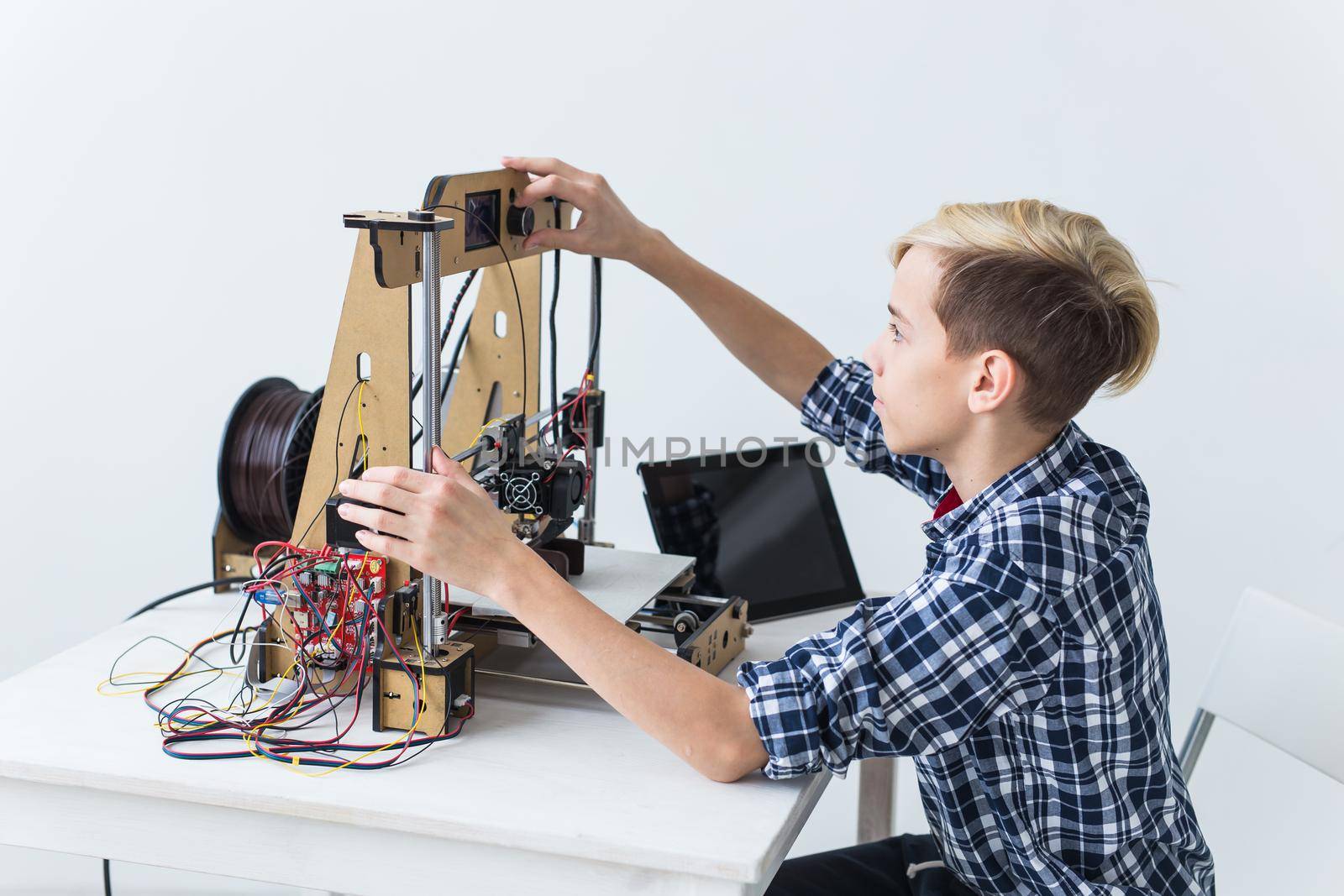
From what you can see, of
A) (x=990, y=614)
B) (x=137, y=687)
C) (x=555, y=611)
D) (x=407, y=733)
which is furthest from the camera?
(x=137, y=687)

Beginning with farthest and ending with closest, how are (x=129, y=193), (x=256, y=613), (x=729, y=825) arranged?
(x=129, y=193) → (x=256, y=613) → (x=729, y=825)

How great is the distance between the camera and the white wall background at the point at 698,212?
2602mm

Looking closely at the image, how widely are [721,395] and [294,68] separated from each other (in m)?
1.37

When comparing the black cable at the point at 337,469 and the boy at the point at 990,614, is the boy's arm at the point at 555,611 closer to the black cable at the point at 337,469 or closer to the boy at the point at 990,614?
the boy at the point at 990,614

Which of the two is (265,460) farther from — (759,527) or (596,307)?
(759,527)

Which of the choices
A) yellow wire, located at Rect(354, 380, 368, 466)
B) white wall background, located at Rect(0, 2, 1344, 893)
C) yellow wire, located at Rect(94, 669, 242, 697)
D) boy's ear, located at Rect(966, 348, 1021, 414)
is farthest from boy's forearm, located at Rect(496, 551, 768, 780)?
white wall background, located at Rect(0, 2, 1344, 893)

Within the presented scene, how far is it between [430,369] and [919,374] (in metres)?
0.57

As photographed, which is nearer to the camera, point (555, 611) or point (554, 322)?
point (555, 611)

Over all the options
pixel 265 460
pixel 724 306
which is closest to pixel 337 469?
pixel 265 460

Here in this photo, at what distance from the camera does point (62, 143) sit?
3127 millimetres

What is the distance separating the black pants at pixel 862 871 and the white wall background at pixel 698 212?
3.89 feet

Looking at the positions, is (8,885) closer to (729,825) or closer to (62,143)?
(62,143)

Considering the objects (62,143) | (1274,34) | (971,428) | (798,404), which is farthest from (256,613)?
(1274,34)

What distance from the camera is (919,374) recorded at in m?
1.38
